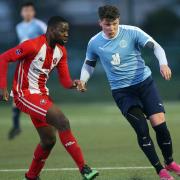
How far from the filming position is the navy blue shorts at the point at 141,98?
9.57 meters

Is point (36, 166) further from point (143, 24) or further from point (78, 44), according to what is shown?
point (143, 24)

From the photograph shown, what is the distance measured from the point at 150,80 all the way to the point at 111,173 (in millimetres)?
1254

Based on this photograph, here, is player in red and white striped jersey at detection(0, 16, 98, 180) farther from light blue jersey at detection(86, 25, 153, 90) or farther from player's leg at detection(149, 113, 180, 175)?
player's leg at detection(149, 113, 180, 175)

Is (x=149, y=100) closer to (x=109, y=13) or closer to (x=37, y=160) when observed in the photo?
(x=109, y=13)

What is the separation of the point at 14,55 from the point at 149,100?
1.70 m

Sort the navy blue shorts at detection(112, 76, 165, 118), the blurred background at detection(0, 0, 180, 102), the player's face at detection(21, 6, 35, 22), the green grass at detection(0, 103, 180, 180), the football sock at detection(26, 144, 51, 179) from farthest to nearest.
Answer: the blurred background at detection(0, 0, 180, 102) < the player's face at detection(21, 6, 35, 22) < the green grass at detection(0, 103, 180, 180) < the navy blue shorts at detection(112, 76, 165, 118) < the football sock at detection(26, 144, 51, 179)

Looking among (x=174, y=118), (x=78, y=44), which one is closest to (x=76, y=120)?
(x=174, y=118)

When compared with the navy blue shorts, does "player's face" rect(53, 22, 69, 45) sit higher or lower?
higher

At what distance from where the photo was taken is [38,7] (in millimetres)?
24312

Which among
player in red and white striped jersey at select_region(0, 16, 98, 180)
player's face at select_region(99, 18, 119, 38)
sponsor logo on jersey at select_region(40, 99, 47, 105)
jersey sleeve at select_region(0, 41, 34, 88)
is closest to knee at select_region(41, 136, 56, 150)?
player in red and white striped jersey at select_region(0, 16, 98, 180)

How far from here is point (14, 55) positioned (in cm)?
912

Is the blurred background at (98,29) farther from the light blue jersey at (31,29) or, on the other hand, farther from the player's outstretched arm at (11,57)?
the player's outstretched arm at (11,57)

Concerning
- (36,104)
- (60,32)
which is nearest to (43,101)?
(36,104)

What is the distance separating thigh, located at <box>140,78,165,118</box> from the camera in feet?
31.4
